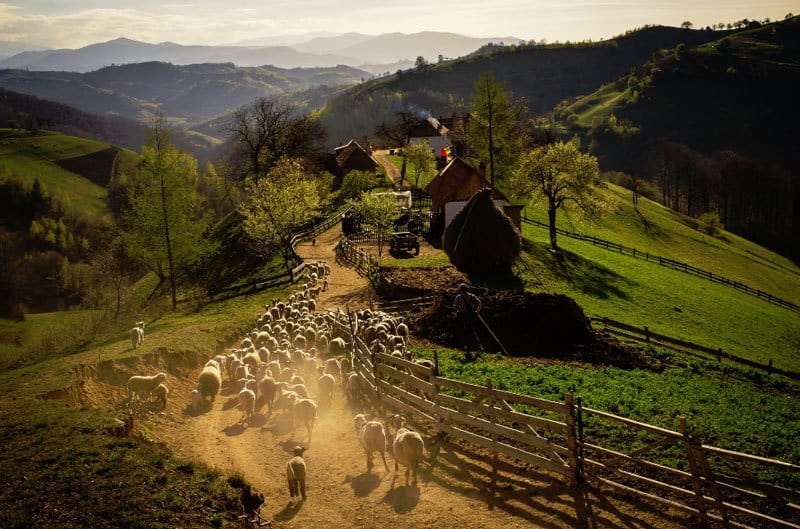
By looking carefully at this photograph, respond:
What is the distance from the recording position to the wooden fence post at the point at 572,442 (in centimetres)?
1159

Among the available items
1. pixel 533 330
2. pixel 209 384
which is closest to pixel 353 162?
pixel 533 330

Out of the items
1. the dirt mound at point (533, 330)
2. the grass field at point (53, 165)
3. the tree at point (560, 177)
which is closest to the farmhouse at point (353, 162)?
the tree at point (560, 177)

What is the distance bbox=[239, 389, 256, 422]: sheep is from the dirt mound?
31.8 feet

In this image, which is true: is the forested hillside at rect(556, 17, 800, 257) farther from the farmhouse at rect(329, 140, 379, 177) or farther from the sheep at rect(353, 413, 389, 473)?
the sheep at rect(353, 413, 389, 473)

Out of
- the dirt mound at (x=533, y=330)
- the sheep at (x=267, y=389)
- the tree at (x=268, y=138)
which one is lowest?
the dirt mound at (x=533, y=330)

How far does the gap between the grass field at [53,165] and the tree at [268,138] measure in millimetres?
80999

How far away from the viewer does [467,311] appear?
22281mm

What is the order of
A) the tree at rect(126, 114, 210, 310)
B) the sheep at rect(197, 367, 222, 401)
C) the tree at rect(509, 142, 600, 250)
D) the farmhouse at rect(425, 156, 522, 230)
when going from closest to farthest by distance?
the sheep at rect(197, 367, 222, 401), the tree at rect(126, 114, 210, 310), the farmhouse at rect(425, 156, 522, 230), the tree at rect(509, 142, 600, 250)

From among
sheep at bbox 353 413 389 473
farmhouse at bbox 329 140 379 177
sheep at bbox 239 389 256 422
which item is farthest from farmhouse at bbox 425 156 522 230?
sheep at bbox 353 413 389 473

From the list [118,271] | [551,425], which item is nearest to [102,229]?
[118,271]

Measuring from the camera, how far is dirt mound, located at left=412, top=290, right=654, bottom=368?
22891mm

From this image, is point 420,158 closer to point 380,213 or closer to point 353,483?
point 380,213

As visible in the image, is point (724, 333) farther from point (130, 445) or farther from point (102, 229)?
point (102, 229)

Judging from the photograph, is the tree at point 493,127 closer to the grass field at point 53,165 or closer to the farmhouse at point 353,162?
the farmhouse at point 353,162
